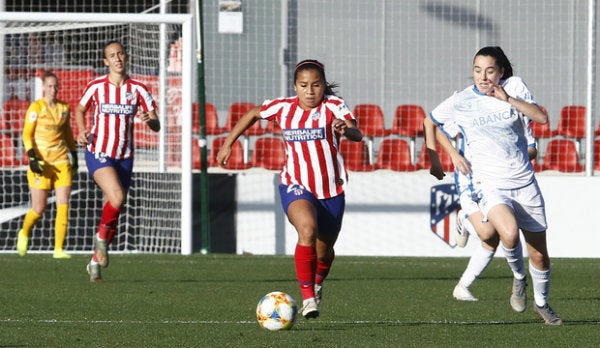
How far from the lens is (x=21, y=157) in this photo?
16.6 metres

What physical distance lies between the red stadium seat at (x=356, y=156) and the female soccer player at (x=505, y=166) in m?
8.78

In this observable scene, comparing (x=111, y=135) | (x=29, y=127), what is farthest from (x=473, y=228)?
(x=29, y=127)

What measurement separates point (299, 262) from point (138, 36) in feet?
30.8

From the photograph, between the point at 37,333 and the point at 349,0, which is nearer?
the point at 37,333

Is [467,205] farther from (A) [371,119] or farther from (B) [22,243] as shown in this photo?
(A) [371,119]

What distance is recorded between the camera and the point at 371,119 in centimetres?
1802

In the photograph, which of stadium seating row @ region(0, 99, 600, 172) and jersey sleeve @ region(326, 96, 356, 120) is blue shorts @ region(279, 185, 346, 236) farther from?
stadium seating row @ region(0, 99, 600, 172)

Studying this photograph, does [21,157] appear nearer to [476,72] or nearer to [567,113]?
[567,113]

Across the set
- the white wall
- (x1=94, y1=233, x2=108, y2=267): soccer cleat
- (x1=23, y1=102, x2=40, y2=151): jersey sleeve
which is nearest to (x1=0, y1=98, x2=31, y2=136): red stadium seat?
(x1=23, y1=102, x2=40, y2=151): jersey sleeve

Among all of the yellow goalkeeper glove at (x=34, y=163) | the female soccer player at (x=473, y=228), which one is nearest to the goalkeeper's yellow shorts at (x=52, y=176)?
the yellow goalkeeper glove at (x=34, y=163)

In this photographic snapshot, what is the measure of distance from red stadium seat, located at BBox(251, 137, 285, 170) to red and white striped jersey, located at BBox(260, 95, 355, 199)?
872cm

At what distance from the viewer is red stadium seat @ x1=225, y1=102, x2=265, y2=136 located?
17.8 m

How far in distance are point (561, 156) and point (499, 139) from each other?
9.49 metres

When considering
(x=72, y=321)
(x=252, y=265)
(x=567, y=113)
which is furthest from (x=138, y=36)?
(x=72, y=321)
